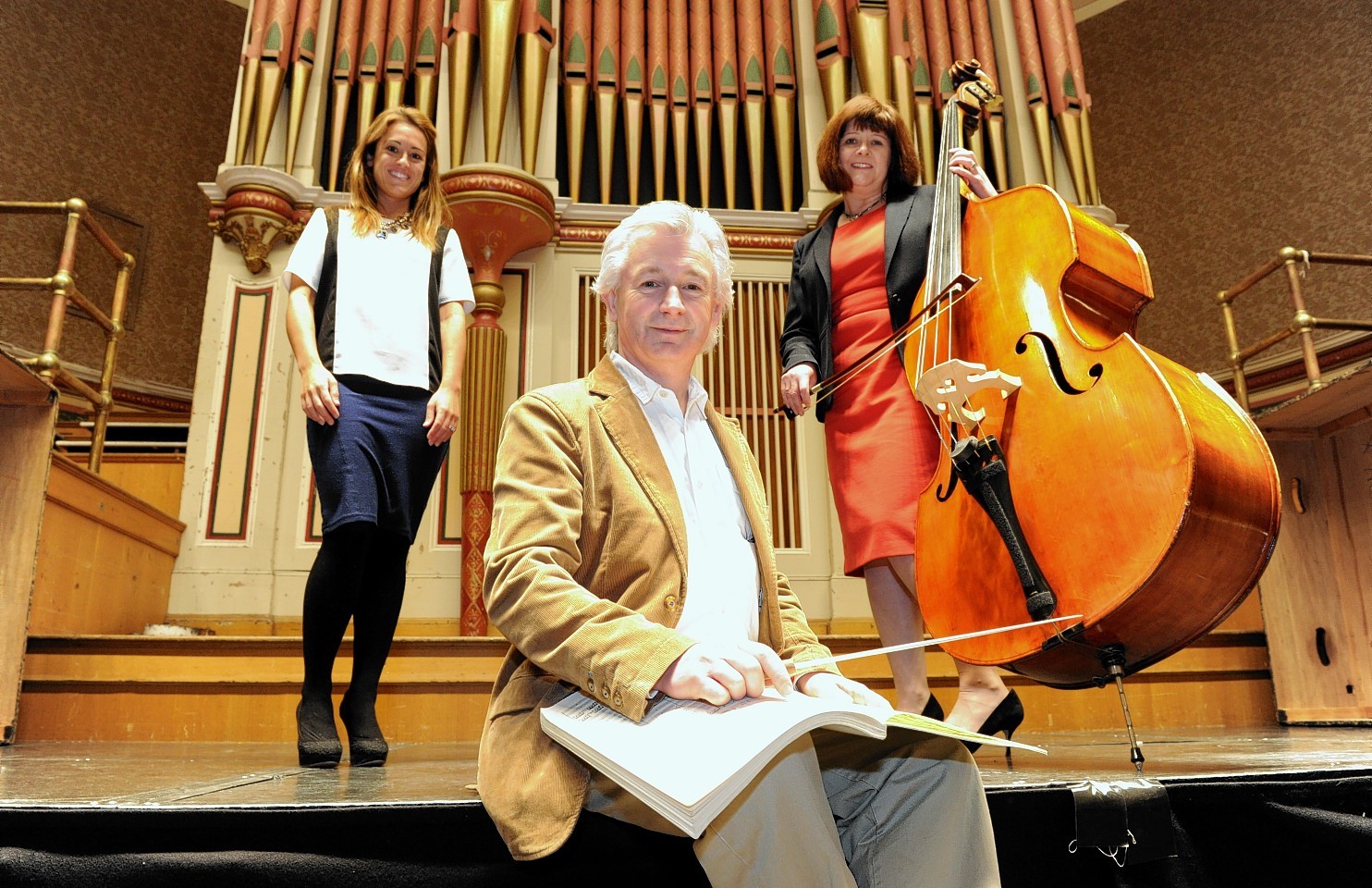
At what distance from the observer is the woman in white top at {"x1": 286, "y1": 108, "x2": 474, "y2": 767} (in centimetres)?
170

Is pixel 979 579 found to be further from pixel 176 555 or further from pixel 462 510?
pixel 176 555

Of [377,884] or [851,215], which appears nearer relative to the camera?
[377,884]

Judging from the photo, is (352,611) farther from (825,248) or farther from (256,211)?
(256,211)

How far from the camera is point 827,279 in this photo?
203 cm

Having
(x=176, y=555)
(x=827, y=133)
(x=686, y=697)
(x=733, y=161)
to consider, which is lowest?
(x=686, y=697)

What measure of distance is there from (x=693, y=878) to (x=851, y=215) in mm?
1440

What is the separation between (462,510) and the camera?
Result: 136 inches

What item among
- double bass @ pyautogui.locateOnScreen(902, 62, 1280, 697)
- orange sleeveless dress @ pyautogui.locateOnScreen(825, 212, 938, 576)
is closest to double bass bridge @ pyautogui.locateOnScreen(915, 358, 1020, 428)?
double bass @ pyautogui.locateOnScreen(902, 62, 1280, 697)

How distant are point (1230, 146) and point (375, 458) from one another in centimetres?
541

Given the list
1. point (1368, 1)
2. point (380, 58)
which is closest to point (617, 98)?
point (380, 58)

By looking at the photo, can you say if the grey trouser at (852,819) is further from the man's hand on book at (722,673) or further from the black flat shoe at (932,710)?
the black flat shoe at (932,710)

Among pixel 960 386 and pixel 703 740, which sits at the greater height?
pixel 960 386

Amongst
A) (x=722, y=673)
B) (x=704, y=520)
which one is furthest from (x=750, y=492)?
(x=722, y=673)

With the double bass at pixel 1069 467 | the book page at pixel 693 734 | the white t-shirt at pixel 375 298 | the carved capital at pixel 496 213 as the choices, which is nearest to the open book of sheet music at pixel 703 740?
the book page at pixel 693 734
